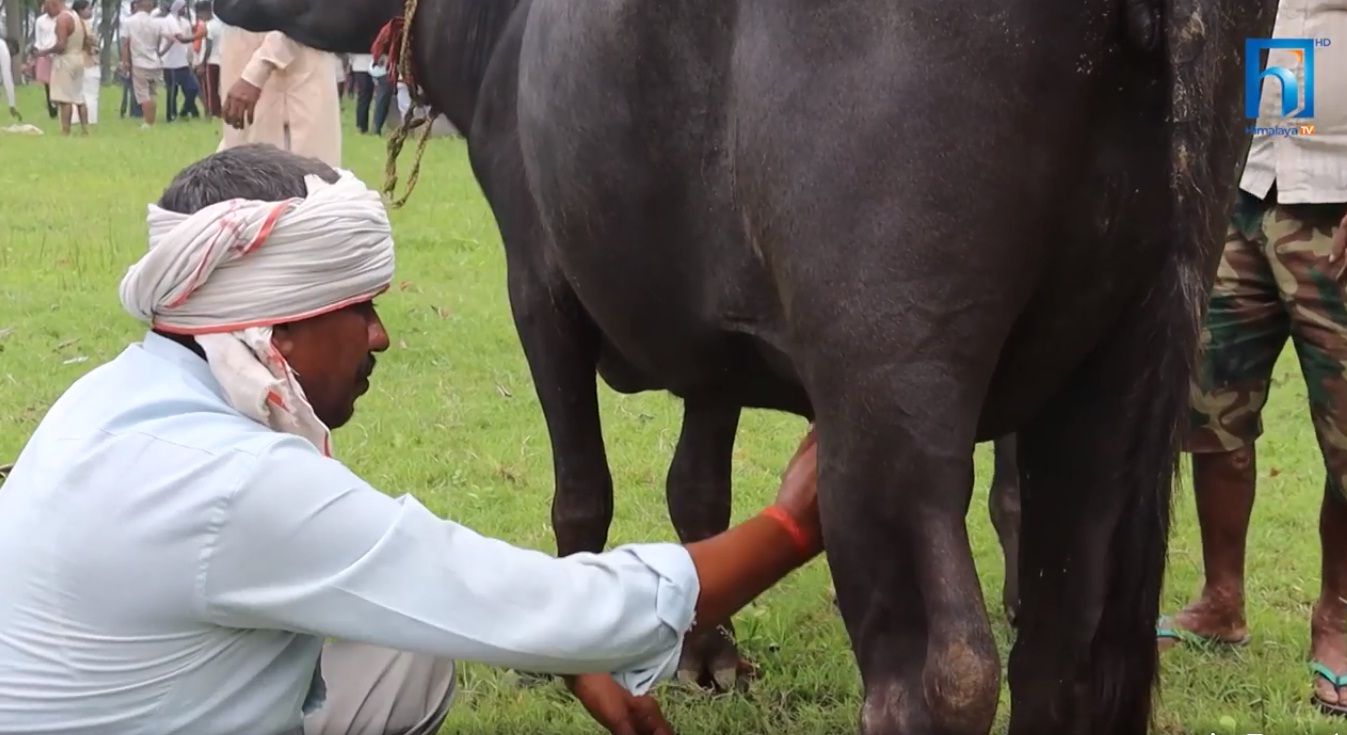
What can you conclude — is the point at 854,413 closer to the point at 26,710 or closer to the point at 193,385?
the point at 193,385

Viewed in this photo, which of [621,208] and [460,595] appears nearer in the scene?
[460,595]

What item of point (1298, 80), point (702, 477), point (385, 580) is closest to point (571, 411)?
point (702, 477)

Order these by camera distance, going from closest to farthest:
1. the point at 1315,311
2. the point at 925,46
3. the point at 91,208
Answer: the point at 925,46 → the point at 1315,311 → the point at 91,208

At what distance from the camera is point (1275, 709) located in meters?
3.67

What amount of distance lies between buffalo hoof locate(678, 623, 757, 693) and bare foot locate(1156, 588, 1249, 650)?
111cm

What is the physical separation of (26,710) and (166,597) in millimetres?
314

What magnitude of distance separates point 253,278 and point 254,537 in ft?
1.28

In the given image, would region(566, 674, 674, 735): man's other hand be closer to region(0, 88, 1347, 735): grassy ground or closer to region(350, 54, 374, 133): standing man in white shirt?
region(0, 88, 1347, 735): grassy ground

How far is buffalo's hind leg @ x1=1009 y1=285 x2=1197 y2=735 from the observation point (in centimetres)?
245

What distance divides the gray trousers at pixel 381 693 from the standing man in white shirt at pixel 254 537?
1.79ft

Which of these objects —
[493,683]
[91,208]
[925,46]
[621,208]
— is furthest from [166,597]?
[91,208]

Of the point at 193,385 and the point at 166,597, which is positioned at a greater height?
the point at 193,385

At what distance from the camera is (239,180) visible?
7.91 ft

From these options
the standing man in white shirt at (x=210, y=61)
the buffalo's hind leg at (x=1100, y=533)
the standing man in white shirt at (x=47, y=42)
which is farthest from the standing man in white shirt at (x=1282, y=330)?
the standing man in white shirt at (x=47, y=42)
